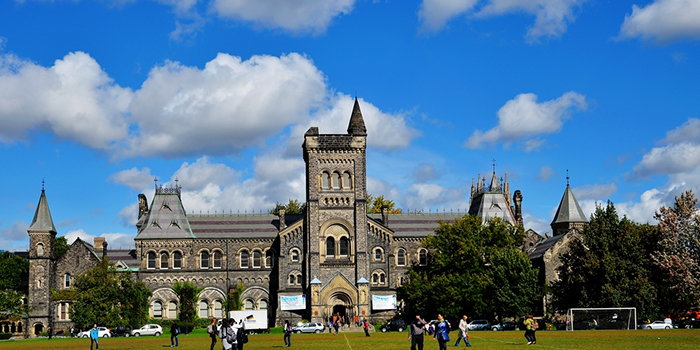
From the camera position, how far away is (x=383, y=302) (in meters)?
81.4

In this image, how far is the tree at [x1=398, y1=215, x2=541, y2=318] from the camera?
69125 mm

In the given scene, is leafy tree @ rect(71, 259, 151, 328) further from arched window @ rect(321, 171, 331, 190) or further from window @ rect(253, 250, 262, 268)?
arched window @ rect(321, 171, 331, 190)

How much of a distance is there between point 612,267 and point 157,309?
48.7 meters

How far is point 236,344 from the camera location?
99.6 feet

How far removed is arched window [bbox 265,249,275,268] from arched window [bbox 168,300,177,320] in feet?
35.8

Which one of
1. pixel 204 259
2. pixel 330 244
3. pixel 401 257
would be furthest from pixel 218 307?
pixel 401 257

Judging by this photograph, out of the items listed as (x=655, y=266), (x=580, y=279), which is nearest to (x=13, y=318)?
(x=580, y=279)

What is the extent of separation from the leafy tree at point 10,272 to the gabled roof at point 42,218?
30.5 feet

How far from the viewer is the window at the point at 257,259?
87.1m

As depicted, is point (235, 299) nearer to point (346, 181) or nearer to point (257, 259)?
Answer: point (257, 259)

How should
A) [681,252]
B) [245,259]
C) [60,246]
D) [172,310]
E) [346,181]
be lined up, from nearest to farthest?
[681,252] < [346,181] < [172,310] < [245,259] < [60,246]

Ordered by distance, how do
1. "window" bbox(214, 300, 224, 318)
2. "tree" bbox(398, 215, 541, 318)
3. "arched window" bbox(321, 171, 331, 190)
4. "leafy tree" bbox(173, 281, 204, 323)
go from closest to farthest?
"tree" bbox(398, 215, 541, 318) < "leafy tree" bbox(173, 281, 204, 323) < "arched window" bbox(321, 171, 331, 190) < "window" bbox(214, 300, 224, 318)

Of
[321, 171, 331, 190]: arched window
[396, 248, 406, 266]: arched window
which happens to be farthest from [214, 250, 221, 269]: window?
[396, 248, 406, 266]: arched window

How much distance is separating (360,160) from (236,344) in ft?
179
